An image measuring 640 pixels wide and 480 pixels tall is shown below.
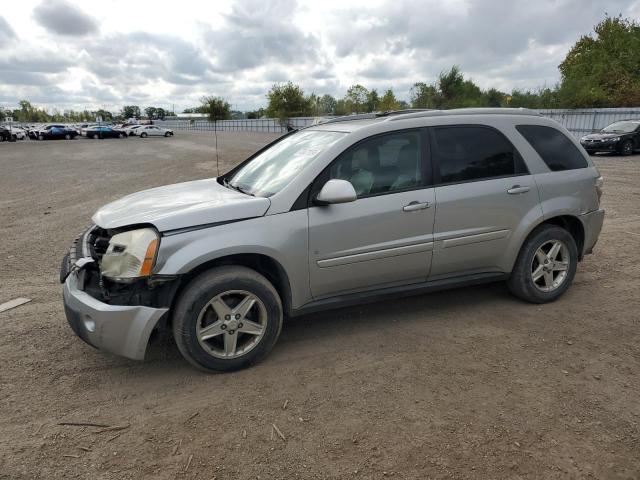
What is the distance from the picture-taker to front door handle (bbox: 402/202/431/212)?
3.86 metres

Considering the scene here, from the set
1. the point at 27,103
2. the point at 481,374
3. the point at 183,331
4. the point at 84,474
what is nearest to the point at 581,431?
the point at 481,374

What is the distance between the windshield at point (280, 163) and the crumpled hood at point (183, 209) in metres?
0.19

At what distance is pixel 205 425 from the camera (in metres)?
2.92

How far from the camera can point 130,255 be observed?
3.24m

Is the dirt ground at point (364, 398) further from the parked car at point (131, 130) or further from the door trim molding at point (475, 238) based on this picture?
the parked car at point (131, 130)

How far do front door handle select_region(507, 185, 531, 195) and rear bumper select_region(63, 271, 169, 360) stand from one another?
3.05 meters

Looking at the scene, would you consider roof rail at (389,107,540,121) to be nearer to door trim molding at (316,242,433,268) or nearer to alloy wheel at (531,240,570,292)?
door trim molding at (316,242,433,268)

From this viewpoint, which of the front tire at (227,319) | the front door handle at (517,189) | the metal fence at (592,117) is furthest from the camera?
the metal fence at (592,117)

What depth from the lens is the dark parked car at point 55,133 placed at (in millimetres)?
47219

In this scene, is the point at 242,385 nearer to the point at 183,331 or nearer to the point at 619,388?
the point at 183,331

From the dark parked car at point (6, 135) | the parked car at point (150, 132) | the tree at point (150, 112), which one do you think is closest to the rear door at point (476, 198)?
the dark parked car at point (6, 135)

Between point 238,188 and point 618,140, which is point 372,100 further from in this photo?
point 238,188

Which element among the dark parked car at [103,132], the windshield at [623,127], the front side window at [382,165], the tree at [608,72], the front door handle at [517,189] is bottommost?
the front door handle at [517,189]

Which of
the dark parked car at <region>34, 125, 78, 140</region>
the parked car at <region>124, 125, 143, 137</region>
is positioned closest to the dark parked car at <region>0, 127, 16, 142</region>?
the dark parked car at <region>34, 125, 78, 140</region>
